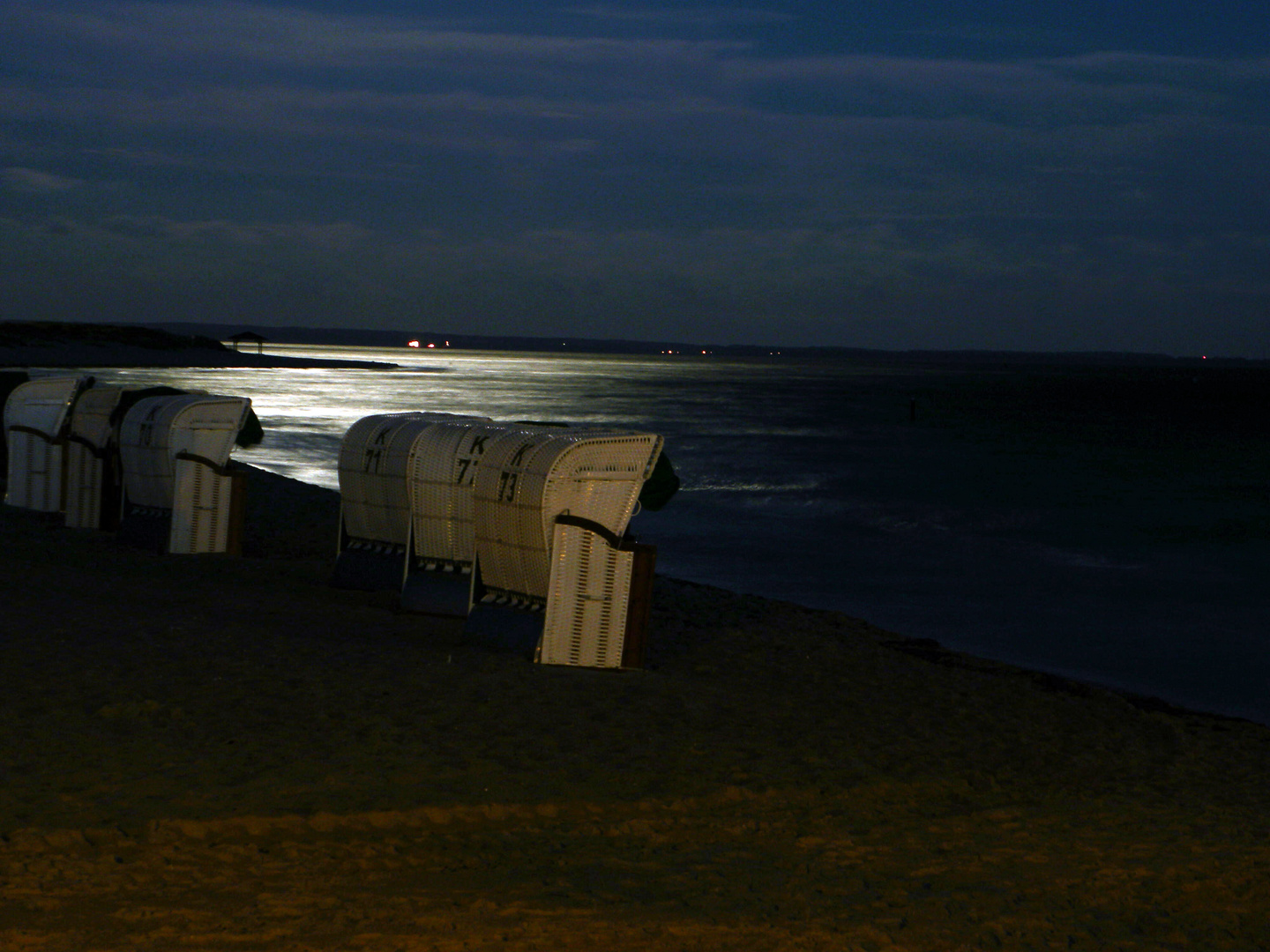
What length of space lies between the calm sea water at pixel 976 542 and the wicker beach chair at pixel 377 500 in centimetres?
559

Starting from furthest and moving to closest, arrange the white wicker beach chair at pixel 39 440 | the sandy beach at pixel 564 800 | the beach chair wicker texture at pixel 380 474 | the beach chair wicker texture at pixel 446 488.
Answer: the white wicker beach chair at pixel 39 440 < the beach chair wicker texture at pixel 380 474 < the beach chair wicker texture at pixel 446 488 < the sandy beach at pixel 564 800

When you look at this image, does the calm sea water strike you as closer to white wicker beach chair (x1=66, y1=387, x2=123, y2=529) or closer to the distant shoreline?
white wicker beach chair (x1=66, y1=387, x2=123, y2=529)

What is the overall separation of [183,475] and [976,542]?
14.4 meters

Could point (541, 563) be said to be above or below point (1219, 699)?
above

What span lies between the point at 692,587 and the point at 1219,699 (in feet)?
18.4

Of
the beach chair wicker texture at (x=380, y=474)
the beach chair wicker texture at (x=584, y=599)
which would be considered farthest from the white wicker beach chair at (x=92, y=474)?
the beach chair wicker texture at (x=584, y=599)

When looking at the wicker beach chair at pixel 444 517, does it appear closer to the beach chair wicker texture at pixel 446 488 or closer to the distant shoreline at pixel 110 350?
the beach chair wicker texture at pixel 446 488

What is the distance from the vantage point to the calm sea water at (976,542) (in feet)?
47.3

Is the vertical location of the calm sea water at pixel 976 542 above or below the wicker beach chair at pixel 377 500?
below

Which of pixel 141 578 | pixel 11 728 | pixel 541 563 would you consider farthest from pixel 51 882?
pixel 141 578

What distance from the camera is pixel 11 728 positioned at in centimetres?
664

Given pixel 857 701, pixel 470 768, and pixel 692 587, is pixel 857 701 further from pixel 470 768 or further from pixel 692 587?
pixel 692 587

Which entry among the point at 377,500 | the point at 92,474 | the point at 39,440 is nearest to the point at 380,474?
the point at 377,500

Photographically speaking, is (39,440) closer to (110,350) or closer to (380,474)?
(380,474)
